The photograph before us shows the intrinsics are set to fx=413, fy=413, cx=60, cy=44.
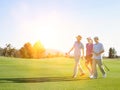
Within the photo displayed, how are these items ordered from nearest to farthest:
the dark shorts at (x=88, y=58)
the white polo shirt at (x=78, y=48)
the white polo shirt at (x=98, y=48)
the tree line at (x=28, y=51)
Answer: the white polo shirt at (x=98, y=48), the white polo shirt at (x=78, y=48), the dark shorts at (x=88, y=58), the tree line at (x=28, y=51)

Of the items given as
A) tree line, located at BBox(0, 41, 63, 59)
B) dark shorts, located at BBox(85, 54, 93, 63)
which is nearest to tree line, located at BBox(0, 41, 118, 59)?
tree line, located at BBox(0, 41, 63, 59)

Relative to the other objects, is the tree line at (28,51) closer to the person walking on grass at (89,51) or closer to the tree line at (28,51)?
the tree line at (28,51)

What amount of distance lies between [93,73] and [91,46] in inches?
63.4

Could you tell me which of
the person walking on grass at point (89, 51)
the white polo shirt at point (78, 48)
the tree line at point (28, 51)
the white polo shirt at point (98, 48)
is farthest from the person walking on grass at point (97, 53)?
the tree line at point (28, 51)

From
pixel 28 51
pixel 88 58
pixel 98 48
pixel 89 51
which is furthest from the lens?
pixel 28 51

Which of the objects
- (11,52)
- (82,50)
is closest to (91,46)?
(82,50)

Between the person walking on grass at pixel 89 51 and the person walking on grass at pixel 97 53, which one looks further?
the person walking on grass at pixel 89 51

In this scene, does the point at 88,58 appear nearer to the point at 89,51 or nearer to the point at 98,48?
the point at 89,51

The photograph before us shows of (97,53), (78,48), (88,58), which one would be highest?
(78,48)

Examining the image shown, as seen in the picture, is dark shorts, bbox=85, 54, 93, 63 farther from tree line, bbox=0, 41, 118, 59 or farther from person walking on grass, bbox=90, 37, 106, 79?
tree line, bbox=0, 41, 118, 59

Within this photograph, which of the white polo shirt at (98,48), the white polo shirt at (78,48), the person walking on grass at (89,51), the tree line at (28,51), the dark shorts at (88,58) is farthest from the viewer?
the tree line at (28,51)

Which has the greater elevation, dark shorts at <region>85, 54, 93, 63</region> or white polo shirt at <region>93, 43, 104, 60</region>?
white polo shirt at <region>93, 43, 104, 60</region>

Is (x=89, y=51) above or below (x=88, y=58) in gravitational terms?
above

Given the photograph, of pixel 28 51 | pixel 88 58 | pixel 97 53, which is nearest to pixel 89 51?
pixel 88 58
